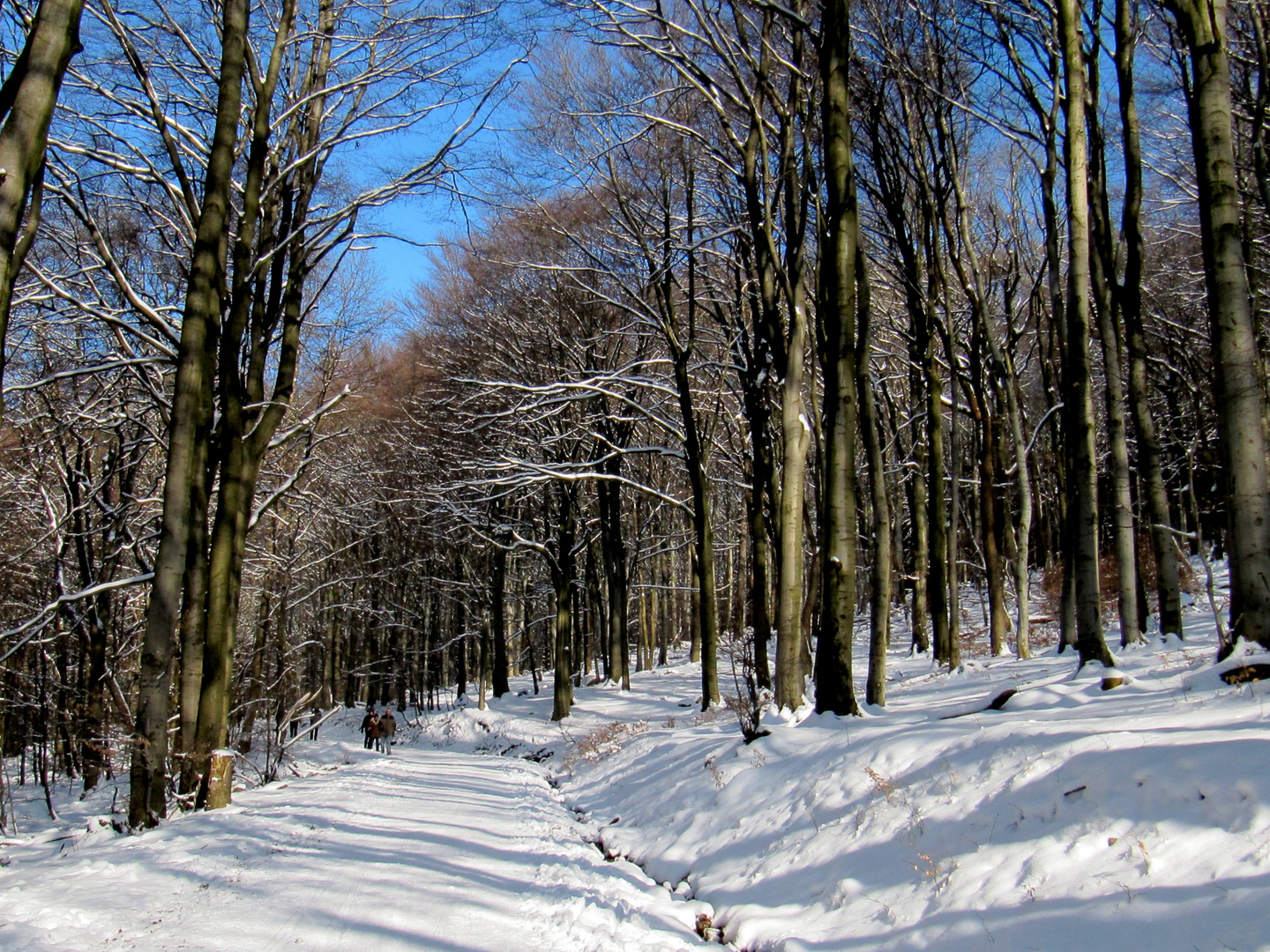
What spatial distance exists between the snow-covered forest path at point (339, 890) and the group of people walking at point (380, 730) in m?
12.8

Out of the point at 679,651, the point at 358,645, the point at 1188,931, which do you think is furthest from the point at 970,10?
the point at 358,645

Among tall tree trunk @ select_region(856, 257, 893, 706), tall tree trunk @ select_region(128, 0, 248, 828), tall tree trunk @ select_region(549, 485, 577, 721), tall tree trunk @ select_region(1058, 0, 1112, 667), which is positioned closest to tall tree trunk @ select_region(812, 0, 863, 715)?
tall tree trunk @ select_region(856, 257, 893, 706)

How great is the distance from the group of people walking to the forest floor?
12.5 meters

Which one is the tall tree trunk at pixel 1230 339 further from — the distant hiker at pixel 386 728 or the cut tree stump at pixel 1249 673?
the distant hiker at pixel 386 728

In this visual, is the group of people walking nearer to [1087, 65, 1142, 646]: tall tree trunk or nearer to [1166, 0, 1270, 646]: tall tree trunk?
[1087, 65, 1142, 646]: tall tree trunk

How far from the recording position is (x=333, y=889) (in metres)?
5.54

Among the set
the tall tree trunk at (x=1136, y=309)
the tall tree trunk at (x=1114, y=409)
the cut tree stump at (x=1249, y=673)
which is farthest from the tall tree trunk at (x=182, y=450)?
the tall tree trunk at (x=1136, y=309)

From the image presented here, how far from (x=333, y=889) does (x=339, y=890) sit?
6 cm

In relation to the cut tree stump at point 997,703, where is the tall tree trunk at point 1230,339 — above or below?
above

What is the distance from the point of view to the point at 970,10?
12672mm

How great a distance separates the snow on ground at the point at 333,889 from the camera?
4410 mm

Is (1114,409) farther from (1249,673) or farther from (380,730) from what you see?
(380,730)

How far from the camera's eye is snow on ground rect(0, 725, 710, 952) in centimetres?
441

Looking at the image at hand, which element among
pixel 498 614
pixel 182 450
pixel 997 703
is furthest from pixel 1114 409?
pixel 498 614
